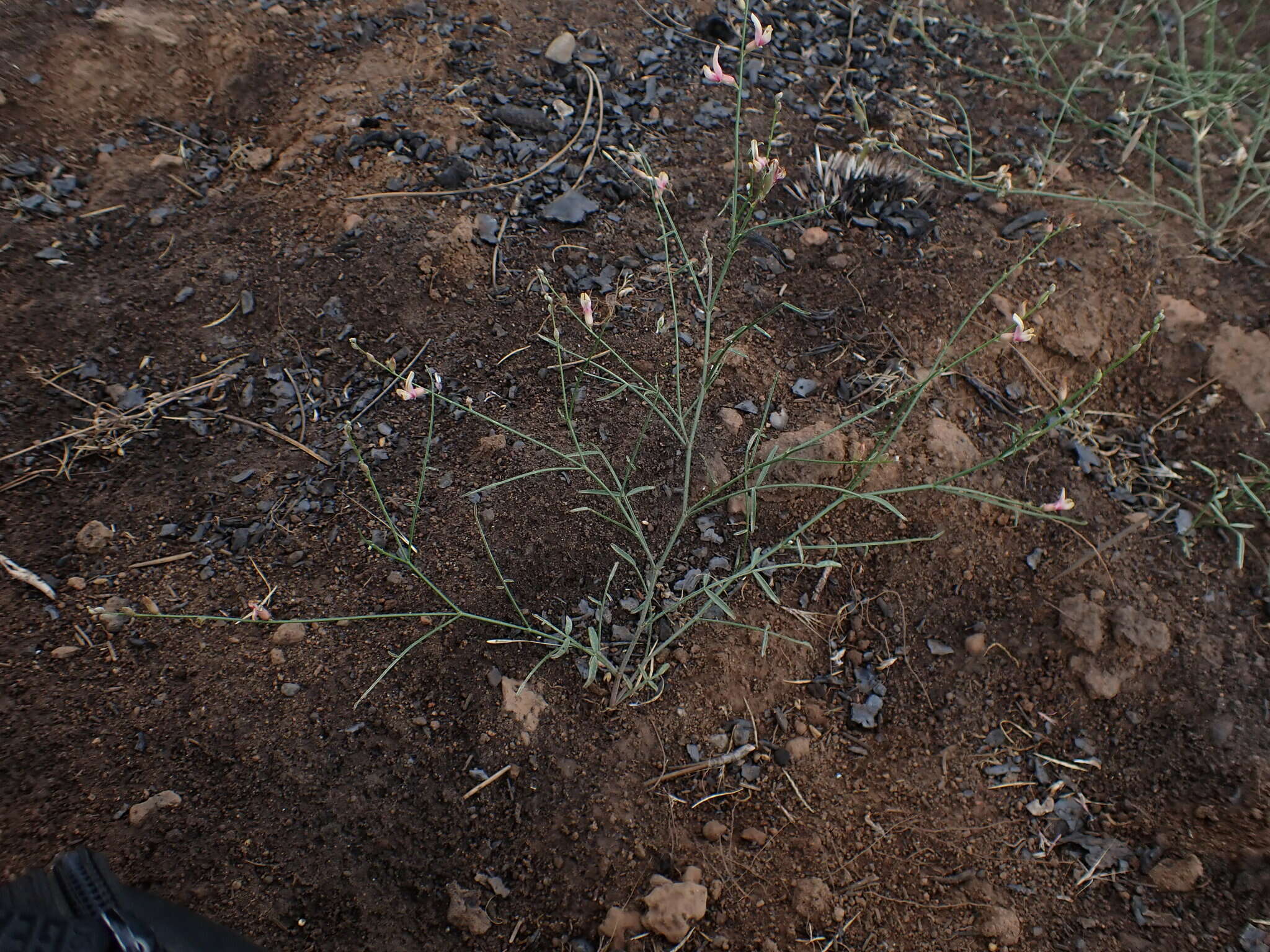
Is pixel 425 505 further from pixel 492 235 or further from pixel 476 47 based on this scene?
pixel 476 47

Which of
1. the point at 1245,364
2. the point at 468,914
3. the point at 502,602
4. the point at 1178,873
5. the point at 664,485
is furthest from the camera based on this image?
the point at 1245,364

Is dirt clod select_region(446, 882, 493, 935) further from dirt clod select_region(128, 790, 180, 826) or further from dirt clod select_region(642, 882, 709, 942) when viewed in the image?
dirt clod select_region(128, 790, 180, 826)

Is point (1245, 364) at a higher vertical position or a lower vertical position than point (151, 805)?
higher

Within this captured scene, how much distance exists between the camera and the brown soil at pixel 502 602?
157 centimetres

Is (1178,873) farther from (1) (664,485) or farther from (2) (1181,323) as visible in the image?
(2) (1181,323)

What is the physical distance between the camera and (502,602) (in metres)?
1.83

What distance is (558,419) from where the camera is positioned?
82.0 inches

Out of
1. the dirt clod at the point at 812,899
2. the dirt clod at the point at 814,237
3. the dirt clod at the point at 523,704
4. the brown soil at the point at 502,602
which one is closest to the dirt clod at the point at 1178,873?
the brown soil at the point at 502,602

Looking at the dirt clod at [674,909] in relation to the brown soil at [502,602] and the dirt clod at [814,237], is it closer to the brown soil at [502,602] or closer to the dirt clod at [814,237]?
the brown soil at [502,602]

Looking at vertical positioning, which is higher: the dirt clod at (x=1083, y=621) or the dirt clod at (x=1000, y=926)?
the dirt clod at (x=1083, y=621)

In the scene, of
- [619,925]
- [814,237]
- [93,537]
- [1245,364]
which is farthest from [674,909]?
[1245,364]

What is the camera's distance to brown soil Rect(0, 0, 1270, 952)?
1567 mm

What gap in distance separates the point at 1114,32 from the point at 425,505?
328cm

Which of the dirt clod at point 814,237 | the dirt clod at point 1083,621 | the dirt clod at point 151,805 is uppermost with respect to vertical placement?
the dirt clod at point 814,237
